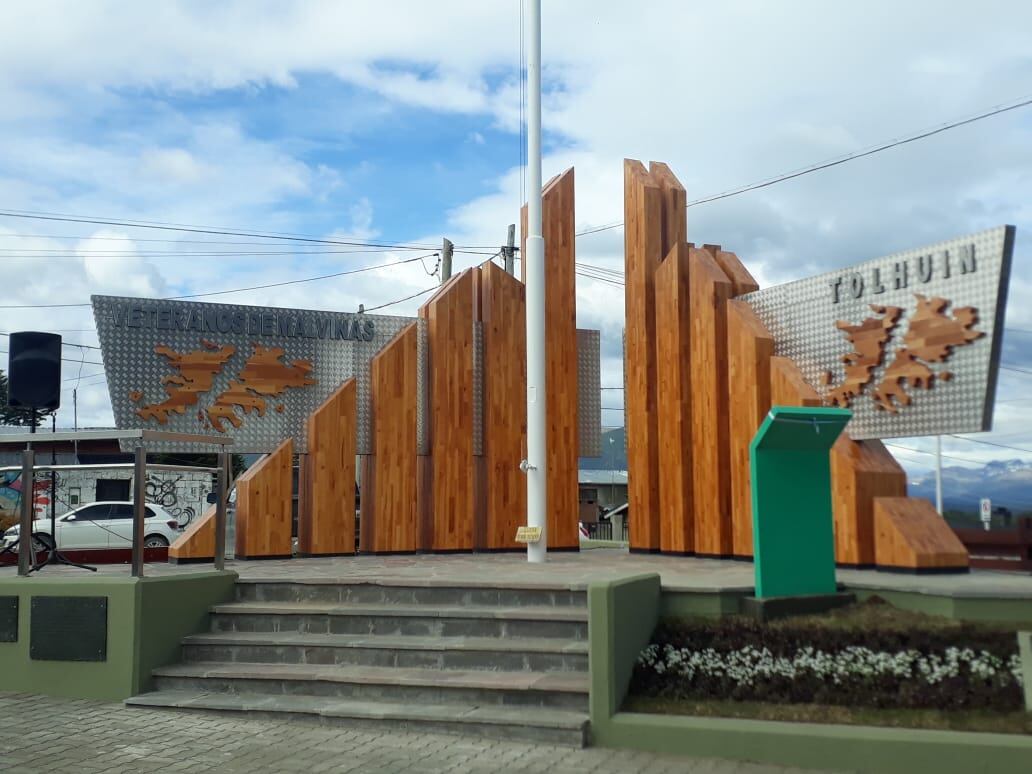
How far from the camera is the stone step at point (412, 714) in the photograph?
6.41 meters

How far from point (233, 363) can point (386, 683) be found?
6.89 m

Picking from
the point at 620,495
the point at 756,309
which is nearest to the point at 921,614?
the point at 756,309

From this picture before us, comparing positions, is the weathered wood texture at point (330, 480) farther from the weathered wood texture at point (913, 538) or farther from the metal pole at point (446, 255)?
the metal pole at point (446, 255)

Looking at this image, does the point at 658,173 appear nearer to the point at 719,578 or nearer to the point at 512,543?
the point at 512,543

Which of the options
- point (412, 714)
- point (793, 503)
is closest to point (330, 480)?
point (412, 714)

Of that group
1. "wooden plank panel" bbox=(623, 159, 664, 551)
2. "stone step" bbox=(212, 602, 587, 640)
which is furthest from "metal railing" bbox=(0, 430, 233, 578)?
"wooden plank panel" bbox=(623, 159, 664, 551)

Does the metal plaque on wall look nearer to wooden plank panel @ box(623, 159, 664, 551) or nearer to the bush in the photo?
wooden plank panel @ box(623, 159, 664, 551)

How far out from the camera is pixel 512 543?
13.6 meters

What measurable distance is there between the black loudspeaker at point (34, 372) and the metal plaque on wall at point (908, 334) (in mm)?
8097

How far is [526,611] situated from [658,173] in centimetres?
768

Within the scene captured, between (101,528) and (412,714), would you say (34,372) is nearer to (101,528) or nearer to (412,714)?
(101,528)

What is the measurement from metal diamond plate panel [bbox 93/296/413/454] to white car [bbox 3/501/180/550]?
4.80ft

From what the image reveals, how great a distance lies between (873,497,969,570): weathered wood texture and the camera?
9219 mm

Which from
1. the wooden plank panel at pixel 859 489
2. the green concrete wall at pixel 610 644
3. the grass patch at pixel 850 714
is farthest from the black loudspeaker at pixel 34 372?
the wooden plank panel at pixel 859 489
